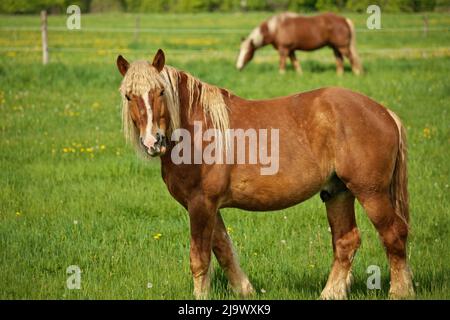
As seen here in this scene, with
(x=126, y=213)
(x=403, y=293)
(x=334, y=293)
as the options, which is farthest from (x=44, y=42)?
(x=403, y=293)

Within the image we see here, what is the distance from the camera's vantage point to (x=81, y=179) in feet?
31.0

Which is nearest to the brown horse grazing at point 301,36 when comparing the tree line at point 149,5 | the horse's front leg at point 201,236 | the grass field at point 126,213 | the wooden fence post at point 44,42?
the grass field at point 126,213

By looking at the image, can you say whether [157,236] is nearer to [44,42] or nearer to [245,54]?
[44,42]

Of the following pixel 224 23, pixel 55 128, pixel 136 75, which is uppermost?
pixel 224 23

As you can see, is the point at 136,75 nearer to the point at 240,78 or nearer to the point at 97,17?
the point at 240,78

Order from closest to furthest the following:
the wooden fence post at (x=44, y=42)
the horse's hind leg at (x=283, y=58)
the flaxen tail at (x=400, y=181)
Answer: the flaxen tail at (x=400, y=181) → the wooden fence post at (x=44, y=42) → the horse's hind leg at (x=283, y=58)

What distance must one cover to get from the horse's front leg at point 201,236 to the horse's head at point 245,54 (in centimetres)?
1695

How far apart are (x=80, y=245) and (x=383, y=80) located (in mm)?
12897

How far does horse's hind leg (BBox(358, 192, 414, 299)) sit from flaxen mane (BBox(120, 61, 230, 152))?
1.25 meters

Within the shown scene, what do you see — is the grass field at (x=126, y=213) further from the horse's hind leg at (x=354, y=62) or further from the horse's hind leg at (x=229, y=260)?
the horse's hind leg at (x=354, y=62)

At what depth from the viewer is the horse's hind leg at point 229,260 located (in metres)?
5.66

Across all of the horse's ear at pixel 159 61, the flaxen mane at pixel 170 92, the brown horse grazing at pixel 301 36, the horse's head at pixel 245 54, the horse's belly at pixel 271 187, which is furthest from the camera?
the horse's head at pixel 245 54

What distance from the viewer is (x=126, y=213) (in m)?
8.07
